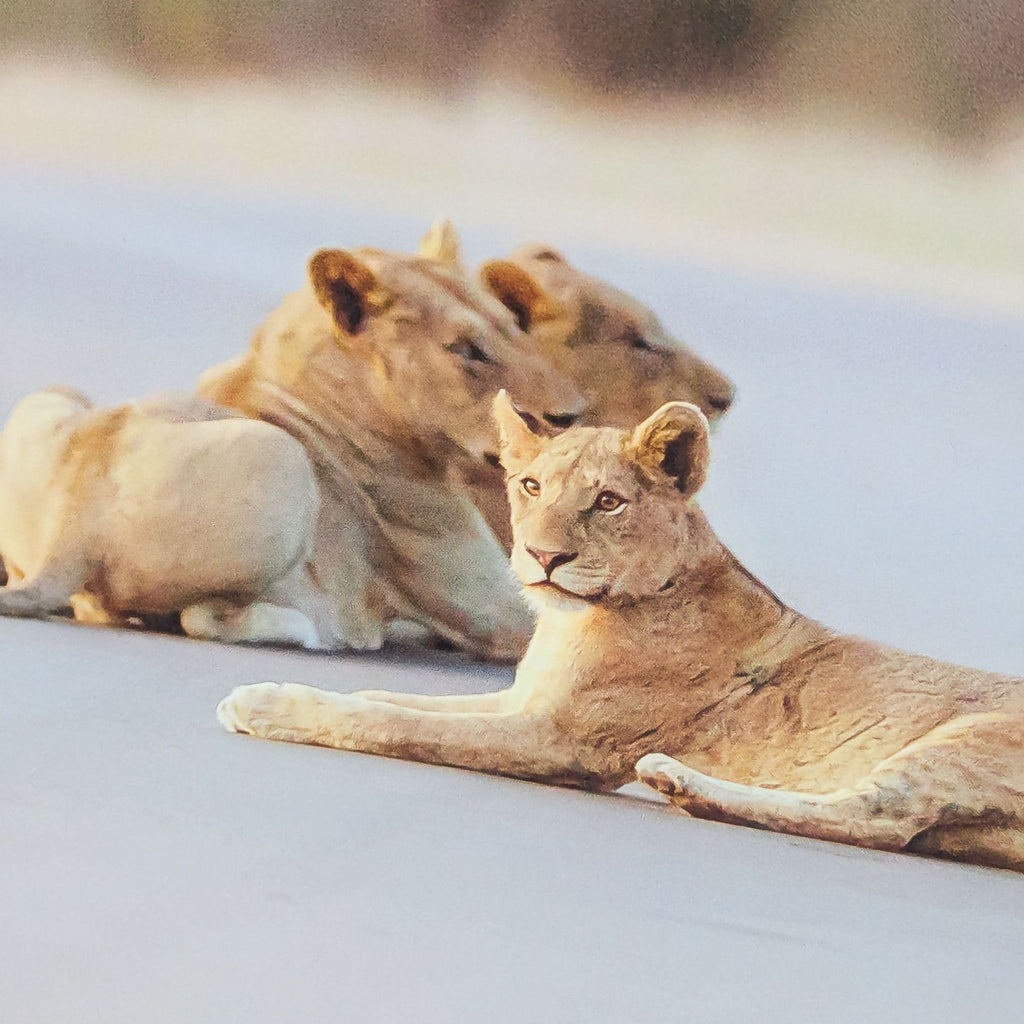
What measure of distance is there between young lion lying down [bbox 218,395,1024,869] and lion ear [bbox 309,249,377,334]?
1.12 m

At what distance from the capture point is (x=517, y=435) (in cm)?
207

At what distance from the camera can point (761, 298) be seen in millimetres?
3506

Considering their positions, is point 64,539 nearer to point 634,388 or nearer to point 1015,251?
point 634,388

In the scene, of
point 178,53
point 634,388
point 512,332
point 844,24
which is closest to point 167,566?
point 512,332

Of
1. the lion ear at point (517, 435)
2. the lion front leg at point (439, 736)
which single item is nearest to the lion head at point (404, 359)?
the lion ear at point (517, 435)

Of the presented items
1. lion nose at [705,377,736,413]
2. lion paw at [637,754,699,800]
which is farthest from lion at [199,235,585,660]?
lion paw at [637,754,699,800]

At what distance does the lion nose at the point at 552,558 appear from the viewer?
1941mm

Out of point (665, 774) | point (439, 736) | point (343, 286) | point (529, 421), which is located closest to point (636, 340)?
point (343, 286)

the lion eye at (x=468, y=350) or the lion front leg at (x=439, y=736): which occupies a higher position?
the lion eye at (x=468, y=350)

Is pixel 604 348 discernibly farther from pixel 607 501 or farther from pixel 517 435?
pixel 607 501

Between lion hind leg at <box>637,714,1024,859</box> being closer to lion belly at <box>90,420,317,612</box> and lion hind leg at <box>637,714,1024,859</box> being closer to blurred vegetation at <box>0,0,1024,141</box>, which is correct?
lion belly at <box>90,420,317,612</box>

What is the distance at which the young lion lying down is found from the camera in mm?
1884

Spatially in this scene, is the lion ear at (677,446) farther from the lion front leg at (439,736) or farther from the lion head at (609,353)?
the lion head at (609,353)

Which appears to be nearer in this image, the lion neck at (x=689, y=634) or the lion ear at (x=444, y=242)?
the lion neck at (x=689, y=634)
